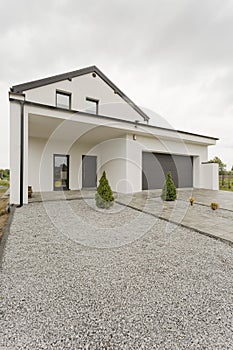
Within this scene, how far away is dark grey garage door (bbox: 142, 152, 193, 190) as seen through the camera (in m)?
9.47

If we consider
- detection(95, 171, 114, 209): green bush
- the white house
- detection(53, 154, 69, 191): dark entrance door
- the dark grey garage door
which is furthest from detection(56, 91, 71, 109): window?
detection(95, 171, 114, 209): green bush

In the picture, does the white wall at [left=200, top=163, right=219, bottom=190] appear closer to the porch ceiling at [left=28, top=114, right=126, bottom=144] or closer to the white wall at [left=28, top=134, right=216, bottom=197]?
the white wall at [left=28, top=134, right=216, bottom=197]

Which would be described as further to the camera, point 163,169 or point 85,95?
point 85,95

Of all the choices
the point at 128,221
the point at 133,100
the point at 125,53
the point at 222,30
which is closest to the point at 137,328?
the point at 128,221

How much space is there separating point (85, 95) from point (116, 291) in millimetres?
10508

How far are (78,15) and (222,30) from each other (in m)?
5.02

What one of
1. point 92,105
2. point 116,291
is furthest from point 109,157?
point 116,291

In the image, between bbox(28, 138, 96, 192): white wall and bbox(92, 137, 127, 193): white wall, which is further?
bbox(28, 138, 96, 192): white wall

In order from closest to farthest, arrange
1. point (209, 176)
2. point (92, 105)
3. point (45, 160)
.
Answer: point (45, 160) → point (92, 105) → point (209, 176)

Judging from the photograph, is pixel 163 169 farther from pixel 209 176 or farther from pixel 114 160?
pixel 209 176

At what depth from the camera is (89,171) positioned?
34.4 ft

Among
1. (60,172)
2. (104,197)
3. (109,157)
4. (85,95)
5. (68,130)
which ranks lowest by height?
(104,197)

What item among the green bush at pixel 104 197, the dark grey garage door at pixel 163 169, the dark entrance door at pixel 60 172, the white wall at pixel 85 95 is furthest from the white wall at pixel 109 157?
the green bush at pixel 104 197

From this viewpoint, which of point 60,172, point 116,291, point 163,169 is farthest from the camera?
point 163,169
